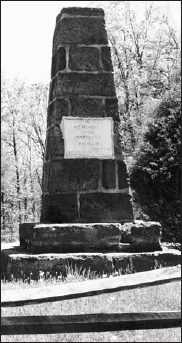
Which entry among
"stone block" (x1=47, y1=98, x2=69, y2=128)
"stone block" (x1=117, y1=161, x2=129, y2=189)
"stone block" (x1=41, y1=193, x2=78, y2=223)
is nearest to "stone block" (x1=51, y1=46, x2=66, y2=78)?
"stone block" (x1=47, y1=98, x2=69, y2=128)

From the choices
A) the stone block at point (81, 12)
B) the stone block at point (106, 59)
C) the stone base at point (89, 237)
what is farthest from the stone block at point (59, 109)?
the stone base at point (89, 237)

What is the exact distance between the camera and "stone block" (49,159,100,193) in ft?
16.1

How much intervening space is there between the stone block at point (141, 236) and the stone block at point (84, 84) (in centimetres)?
143

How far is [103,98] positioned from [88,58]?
451 mm

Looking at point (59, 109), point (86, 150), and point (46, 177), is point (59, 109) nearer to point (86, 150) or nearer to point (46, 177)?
point (86, 150)

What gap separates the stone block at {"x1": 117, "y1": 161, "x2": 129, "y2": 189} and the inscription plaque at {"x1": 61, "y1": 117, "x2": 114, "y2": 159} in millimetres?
136

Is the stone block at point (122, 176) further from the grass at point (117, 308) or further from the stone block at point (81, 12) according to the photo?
the grass at point (117, 308)

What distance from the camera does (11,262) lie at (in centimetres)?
427

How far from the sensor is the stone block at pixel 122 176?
16.7 feet

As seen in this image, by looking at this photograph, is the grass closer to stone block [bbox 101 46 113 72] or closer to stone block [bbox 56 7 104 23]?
stone block [bbox 101 46 113 72]

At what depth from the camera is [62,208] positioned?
4.88 m

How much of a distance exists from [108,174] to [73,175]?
1.20 feet

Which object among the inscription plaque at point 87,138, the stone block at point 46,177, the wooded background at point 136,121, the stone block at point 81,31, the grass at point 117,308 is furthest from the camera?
the wooded background at point 136,121

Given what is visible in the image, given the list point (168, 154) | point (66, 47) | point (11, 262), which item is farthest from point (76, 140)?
point (168, 154)
